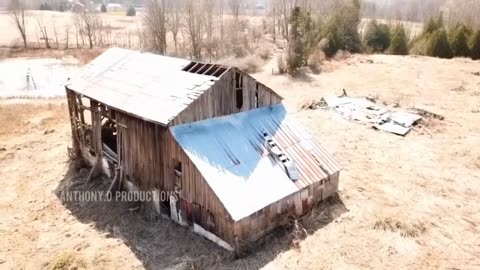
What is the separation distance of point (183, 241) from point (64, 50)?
134 ft

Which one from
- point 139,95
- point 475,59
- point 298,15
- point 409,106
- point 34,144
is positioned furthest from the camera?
point 475,59

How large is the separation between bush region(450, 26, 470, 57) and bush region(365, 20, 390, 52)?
762 centimetres

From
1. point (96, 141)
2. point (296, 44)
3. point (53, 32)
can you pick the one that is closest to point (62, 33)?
point (53, 32)

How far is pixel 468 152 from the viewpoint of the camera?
1952 centimetres

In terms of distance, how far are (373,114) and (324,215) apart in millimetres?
12632

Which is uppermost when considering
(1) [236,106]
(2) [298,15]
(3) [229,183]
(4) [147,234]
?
(2) [298,15]

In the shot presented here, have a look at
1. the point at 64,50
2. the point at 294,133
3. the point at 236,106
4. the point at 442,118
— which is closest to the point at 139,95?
the point at 236,106

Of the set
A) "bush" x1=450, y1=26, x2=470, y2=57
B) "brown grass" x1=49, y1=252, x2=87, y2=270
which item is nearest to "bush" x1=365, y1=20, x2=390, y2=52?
"bush" x1=450, y1=26, x2=470, y2=57

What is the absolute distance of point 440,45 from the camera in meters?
42.8

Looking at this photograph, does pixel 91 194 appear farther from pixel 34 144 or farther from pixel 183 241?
pixel 34 144

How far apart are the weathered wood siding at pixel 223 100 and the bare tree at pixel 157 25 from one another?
29944mm

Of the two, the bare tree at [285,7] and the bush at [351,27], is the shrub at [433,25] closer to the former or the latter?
the bush at [351,27]

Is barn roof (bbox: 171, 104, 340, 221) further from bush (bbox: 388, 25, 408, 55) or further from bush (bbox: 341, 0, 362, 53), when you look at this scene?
bush (bbox: 388, 25, 408, 55)

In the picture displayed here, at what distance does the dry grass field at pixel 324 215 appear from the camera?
39.1 ft
